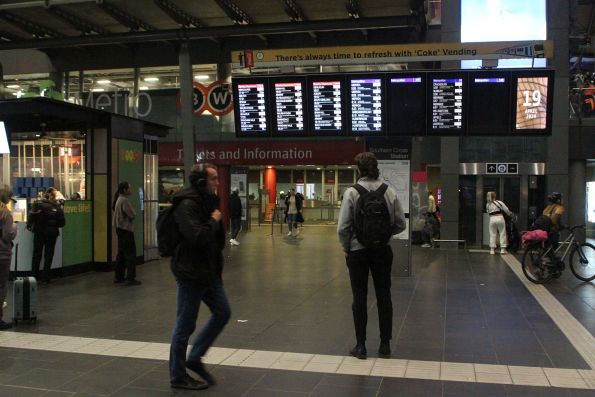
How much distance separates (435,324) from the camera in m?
6.70

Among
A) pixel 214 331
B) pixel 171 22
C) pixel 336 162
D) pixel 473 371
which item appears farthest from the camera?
pixel 336 162

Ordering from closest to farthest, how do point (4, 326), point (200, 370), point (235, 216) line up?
point (200, 370)
point (4, 326)
point (235, 216)

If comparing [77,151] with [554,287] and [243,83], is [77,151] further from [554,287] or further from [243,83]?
[554,287]

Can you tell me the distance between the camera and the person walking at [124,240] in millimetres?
9406

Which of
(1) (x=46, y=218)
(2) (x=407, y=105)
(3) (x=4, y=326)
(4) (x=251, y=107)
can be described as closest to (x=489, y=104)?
(2) (x=407, y=105)

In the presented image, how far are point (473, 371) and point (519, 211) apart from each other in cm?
1216

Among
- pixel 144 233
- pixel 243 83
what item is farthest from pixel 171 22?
pixel 144 233

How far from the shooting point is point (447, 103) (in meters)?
9.89

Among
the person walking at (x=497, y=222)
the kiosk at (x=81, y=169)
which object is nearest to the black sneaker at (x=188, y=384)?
the kiosk at (x=81, y=169)

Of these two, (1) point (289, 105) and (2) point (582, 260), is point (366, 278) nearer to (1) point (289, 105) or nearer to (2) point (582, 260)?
(1) point (289, 105)

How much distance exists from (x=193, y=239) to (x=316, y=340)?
7.80 feet

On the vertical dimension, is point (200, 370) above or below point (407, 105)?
below

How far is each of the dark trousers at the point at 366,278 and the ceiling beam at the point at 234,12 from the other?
8.94 m

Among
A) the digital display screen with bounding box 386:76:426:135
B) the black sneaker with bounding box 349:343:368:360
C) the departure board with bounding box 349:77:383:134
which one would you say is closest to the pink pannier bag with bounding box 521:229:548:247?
the digital display screen with bounding box 386:76:426:135
